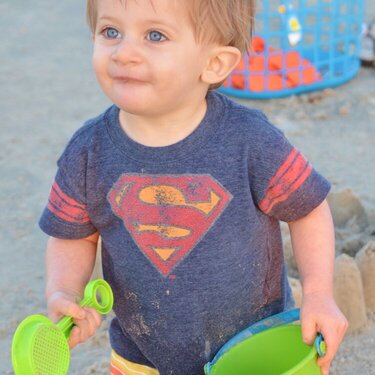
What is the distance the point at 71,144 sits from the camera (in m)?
1.56

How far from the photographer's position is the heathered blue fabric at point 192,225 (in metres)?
1.47

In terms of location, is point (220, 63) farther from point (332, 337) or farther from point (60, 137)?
point (60, 137)

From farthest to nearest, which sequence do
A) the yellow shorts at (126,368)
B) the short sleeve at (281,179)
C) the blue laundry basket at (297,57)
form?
the blue laundry basket at (297,57) → the yellow shorts at (126,368) → the short sleeve at (281,179)

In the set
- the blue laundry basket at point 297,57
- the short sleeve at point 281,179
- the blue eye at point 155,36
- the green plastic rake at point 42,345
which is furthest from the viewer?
the blue laundry basket at point 297,57

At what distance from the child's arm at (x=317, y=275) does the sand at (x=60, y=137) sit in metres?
0.55

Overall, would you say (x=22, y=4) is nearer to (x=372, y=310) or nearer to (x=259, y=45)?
(x=259, y=45)

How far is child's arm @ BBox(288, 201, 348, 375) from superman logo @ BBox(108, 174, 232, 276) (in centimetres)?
17

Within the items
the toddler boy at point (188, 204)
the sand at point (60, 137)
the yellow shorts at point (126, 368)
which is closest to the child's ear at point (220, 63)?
the toddler boy at point (188, 204)

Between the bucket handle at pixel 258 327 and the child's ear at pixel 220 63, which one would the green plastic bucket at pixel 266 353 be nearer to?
the bucket handle at pixel 258 327

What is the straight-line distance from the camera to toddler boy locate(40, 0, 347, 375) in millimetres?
1396

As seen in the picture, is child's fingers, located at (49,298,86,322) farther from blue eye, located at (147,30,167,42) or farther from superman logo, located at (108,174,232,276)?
blue eye, located at (147,30,167,42)

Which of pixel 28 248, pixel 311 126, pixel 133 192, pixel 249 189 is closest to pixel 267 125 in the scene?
pixel 249 189

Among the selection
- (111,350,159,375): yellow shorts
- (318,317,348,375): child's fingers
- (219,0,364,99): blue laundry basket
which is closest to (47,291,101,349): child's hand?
(111,350,159,375): yellow shorts

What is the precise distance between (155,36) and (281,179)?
334 millimetres
